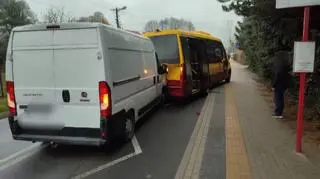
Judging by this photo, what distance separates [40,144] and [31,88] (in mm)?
1522

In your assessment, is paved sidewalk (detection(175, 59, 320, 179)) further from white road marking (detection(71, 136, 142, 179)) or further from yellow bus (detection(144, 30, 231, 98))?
yellow bus (detection(144, 30, 231, 98))

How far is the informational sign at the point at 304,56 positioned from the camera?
19.5 feet

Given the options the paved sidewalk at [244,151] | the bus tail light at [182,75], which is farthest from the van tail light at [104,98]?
the bus tail light at [182,75]

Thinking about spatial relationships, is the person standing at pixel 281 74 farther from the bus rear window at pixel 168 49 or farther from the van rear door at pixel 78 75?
the van rear door at pixel 78 75

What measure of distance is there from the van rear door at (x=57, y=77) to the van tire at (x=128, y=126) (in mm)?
1085

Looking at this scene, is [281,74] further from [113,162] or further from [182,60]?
[113,162]

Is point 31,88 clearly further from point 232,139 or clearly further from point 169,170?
point 232,139

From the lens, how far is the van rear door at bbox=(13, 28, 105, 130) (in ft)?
19.8

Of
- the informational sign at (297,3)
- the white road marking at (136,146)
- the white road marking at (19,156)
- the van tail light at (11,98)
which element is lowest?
the white road marking at (19,156)

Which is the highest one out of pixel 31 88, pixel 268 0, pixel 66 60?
pixel 268 0

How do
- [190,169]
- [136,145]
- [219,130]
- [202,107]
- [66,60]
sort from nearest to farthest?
1. [190,169]
2. [66,60]
3. [136,145]
4. [219,130]
5. [202,107]

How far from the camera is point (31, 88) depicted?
632cm

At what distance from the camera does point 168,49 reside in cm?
1211

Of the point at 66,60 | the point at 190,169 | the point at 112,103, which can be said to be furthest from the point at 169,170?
the point at 66,60
